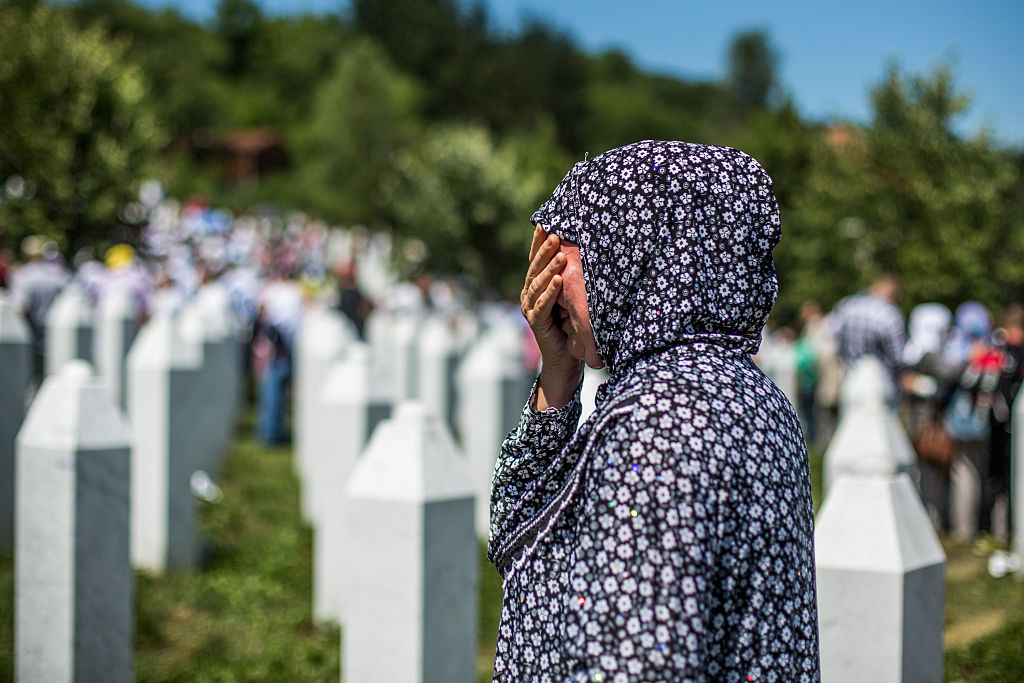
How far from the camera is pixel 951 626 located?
6539 mm

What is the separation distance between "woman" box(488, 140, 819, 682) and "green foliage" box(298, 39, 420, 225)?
5018 centimetres

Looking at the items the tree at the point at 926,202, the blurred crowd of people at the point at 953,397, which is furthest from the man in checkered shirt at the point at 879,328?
the tree at the point at 926,202

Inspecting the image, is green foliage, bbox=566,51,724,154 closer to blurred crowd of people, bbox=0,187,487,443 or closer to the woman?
blurred crowd of people, bbox=0,187,487,443

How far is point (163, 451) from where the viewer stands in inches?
285

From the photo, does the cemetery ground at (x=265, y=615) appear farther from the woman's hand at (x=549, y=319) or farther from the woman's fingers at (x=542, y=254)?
the woman's fingers at (x=542, y=254)

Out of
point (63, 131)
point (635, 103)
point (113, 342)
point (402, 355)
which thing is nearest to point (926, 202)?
point (402, 355)

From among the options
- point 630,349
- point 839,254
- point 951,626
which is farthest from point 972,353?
point 839,254

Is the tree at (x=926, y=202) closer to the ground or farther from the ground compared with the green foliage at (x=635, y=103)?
closer to the ground

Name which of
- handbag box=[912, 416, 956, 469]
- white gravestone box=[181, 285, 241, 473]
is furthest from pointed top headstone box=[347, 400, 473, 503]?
handbag box=[912, 416, 956, 469]

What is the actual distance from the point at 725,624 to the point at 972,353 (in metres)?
8.59

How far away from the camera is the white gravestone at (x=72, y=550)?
466cm

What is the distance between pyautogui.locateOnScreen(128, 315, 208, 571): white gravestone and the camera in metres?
7.12

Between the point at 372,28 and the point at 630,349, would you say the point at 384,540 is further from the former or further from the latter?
the point at 372,28

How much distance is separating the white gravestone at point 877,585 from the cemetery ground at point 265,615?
6.17 feet
